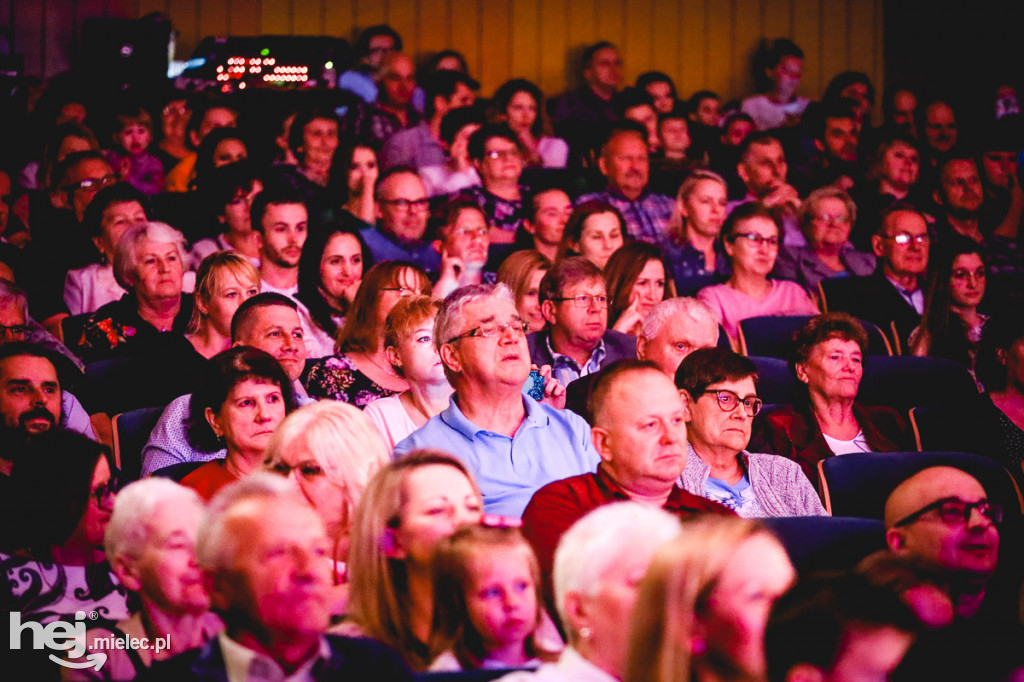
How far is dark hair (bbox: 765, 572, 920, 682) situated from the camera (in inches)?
54.1

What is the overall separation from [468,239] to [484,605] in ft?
8.54

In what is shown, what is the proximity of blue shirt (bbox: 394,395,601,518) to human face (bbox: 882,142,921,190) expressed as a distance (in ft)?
10.4

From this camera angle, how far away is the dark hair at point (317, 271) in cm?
362

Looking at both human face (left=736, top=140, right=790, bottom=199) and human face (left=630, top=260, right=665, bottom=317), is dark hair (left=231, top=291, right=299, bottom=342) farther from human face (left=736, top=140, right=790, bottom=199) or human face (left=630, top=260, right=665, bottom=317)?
human face (left=736, top=140, right=790, bottom=199)

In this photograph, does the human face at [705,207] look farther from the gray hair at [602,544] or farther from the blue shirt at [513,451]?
the gray hair at [602,544]

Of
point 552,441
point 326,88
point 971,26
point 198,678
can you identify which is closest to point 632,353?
point 552,441

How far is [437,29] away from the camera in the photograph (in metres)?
6.82

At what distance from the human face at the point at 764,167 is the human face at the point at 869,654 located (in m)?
3.90

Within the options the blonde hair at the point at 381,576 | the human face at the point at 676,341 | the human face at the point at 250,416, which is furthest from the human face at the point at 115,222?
the blonde hair at the point at 381,576

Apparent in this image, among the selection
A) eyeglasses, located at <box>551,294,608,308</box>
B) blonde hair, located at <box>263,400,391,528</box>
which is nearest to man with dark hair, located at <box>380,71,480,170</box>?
eyeglasses, located at <box>551,294,608,308</box>

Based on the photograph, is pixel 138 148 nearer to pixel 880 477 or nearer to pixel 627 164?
pixel 627 164

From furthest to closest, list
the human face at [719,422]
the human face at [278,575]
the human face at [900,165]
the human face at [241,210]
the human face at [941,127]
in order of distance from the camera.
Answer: the human face at [941,127], the human face at [900,165], the human face at [241,210], the human face at [719,422], the human face at [278,575]

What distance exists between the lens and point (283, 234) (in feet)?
12.6

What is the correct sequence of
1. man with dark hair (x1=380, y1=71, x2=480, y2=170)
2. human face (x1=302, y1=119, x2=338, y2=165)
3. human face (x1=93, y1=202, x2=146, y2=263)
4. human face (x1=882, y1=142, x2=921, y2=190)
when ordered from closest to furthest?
1. human face (x1=93, y1=202, x2=146, y2=263)
2. human face (x1=302, y1=119, x2=338, y2=165)
3. human face (x1=882, y1=142, x2=921, y2=190)
4. man with dark hair (x1=380, y1=71, x2=480, y2=170)
